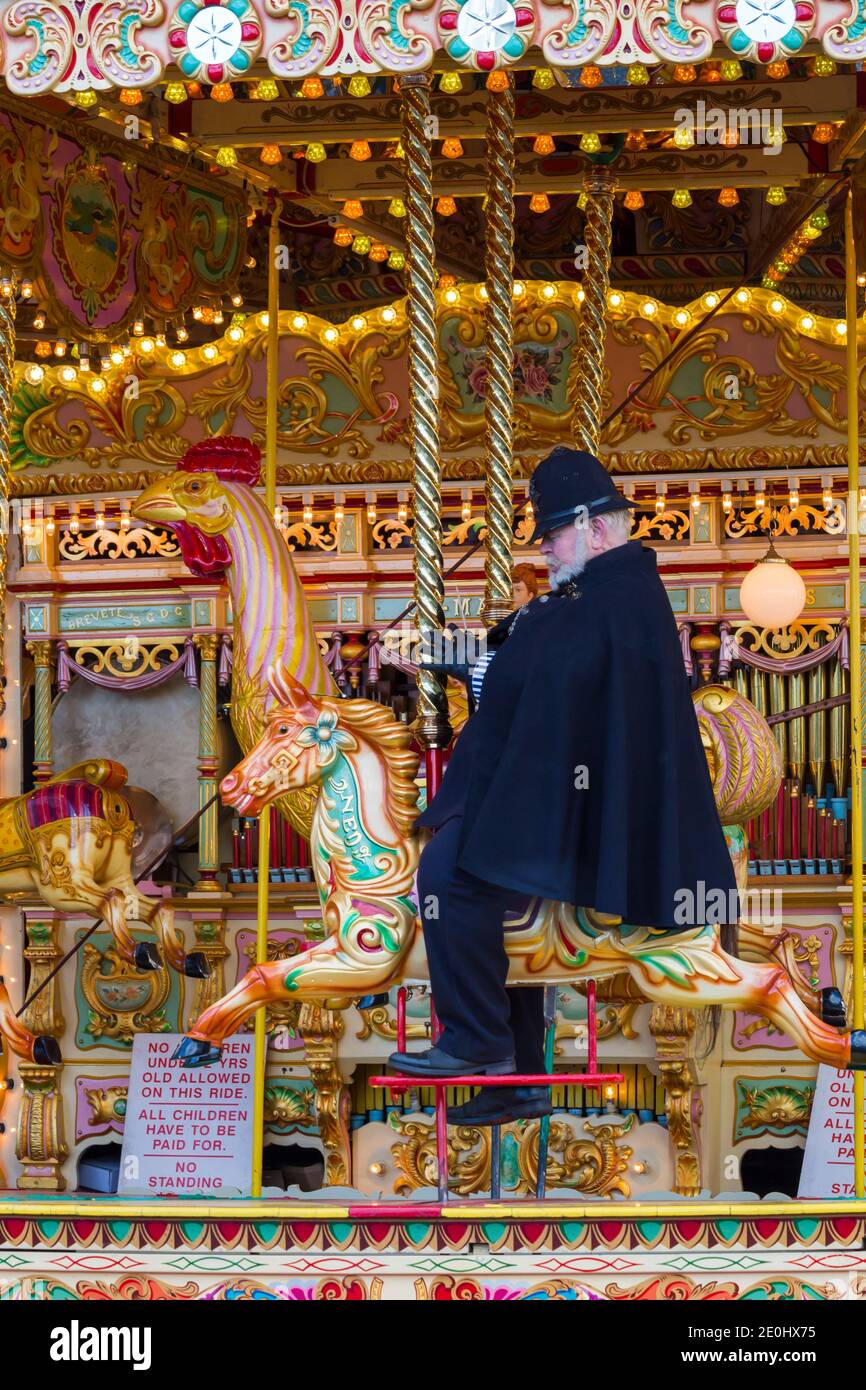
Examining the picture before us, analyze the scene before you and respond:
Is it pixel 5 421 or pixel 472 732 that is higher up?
pixel 5 421

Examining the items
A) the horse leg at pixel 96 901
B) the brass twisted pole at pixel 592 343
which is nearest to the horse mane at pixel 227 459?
the brass twisted pole at pixel 592 343

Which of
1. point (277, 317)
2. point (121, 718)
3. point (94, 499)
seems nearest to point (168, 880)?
point (121, 718)

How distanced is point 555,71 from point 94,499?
3597mm

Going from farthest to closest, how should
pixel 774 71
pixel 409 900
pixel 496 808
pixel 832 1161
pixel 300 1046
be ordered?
1. pixel 300 1046
2. pixel 832 1161
3. pixel 774 71
4. pixel 409 900
5. pixel 496 808

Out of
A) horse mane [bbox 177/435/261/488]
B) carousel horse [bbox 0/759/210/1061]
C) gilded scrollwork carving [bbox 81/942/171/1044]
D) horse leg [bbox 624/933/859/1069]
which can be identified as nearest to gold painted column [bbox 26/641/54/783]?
gilded scrollwork carving [bbox 81/942/171/1044]

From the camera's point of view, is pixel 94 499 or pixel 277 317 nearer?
pixel 277 317

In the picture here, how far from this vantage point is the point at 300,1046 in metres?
8.52

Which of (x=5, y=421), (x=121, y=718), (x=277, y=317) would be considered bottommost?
(x=121, y=718)

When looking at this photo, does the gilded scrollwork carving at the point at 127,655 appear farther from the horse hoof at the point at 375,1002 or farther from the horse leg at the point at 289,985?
the horse leg at the point at 289,985

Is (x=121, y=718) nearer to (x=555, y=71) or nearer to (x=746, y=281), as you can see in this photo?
(x=746, y=281)

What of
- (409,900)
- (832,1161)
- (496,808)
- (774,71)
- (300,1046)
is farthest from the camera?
(300,1046)

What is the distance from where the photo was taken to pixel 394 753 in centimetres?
609

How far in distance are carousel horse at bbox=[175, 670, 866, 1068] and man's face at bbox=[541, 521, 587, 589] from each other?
0.67 meters

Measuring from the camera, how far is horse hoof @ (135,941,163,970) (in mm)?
7960
